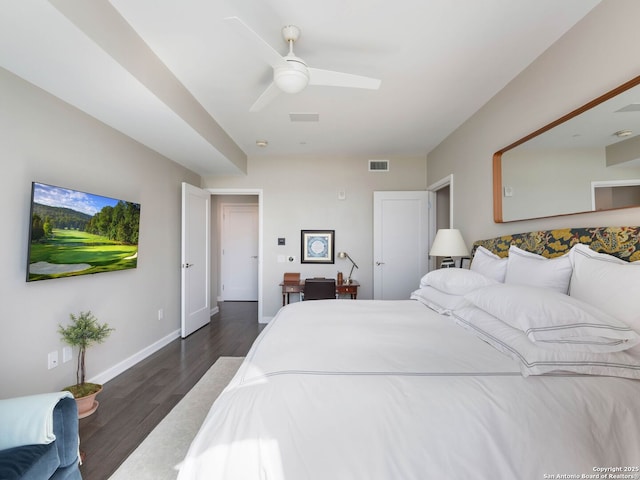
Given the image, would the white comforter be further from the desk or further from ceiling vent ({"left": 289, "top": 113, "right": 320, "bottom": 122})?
the desk

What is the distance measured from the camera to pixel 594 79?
1773mm

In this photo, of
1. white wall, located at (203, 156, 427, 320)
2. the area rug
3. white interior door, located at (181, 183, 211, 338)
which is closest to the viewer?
the area rug

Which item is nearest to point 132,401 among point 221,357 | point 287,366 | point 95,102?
point 221,357

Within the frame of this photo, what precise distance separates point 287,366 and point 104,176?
2.64 metres

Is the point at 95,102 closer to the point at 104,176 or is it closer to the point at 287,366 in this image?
the point at 104,176

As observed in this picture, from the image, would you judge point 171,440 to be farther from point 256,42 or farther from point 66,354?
point 256,42

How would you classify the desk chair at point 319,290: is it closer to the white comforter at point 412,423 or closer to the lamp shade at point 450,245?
the lamp shade at point 450,245

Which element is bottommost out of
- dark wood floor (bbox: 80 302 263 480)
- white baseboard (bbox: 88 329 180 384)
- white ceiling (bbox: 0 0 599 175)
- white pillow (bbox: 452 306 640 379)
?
dark wood floor (bbox: 80 302 263 480)

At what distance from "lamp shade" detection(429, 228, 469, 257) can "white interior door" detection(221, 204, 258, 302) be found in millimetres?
4425

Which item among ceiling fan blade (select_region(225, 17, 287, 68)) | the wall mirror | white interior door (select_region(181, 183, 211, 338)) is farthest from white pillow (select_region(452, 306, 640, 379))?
white interior door (select_region(181, 183, 211, 338))

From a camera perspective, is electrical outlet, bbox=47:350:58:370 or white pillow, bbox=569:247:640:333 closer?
white pillow, bbox=569:247:640:333

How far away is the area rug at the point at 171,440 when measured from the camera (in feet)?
5.34

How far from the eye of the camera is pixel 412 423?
1.02 meters

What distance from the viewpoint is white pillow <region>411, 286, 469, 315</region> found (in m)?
2.07
